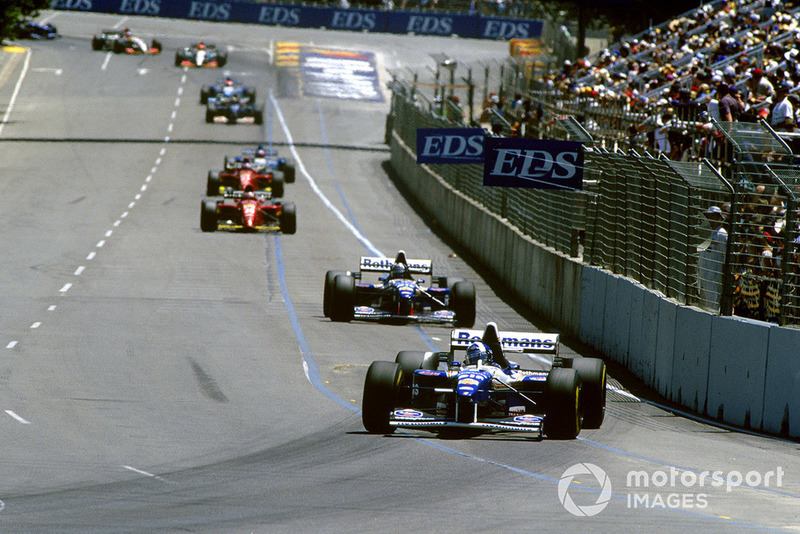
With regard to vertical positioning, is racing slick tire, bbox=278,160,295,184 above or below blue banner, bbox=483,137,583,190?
below

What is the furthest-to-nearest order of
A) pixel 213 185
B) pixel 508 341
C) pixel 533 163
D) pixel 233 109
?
pixel 233 109 < pixel 213 185 < pixel 533 163 < pixel 508 341

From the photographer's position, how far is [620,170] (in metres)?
18.0

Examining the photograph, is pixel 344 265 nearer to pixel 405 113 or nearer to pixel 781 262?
pixel 781 262

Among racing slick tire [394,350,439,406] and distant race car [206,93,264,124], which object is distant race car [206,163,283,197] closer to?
distant race car [206,93,264,124]

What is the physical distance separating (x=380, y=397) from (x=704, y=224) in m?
4.85

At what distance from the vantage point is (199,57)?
67.3 m

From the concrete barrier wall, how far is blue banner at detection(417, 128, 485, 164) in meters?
1.97

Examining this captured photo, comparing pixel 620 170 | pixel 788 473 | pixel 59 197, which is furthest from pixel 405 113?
pixel 788 473

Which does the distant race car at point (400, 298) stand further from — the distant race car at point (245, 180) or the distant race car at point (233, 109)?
the distant race car at point (233, 109)

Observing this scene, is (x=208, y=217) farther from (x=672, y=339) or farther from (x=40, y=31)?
(x=40, y=31)

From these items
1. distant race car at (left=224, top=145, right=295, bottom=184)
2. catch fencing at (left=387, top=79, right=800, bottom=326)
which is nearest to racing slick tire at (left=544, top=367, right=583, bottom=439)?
catch fencing at (left=387, top=79, right=800, bottom=326)

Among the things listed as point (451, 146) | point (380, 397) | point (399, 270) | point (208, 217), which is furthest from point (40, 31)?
point (380, 397)

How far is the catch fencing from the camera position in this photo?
1345cm

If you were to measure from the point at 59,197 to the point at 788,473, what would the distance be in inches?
1143
